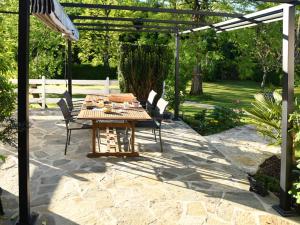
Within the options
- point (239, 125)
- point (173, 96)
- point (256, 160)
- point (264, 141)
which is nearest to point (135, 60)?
point (173, 96)

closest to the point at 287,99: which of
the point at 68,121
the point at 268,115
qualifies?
the point at 268,115

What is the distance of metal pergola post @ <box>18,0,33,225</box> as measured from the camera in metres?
3.46

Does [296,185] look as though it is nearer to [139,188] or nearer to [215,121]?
[139,188]

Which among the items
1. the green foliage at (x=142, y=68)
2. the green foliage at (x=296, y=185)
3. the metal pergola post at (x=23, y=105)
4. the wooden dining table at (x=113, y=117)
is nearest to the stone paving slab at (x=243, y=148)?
the green foliage at (x=296, y=185)

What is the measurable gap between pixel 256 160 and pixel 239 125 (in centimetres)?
367

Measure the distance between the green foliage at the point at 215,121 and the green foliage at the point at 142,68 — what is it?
5.13 ft

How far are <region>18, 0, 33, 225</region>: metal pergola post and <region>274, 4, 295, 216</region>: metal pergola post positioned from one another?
9.71 feet

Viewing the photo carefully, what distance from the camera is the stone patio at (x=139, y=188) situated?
169 inches

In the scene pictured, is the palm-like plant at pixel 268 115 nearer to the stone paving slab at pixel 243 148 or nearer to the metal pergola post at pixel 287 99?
the stone paving slab at pixel 243 148

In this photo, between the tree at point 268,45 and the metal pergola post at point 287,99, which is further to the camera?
the tree at point 268,45

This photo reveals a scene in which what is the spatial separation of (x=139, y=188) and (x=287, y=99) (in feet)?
7.88

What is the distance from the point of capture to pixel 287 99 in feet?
14.3

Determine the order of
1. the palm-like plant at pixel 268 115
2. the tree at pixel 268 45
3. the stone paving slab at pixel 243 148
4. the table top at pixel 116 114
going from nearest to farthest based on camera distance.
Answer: the palm-like plant at pixel 268 115 → the table top at pixel 116 114 → the stone paving slab at pixel 243 148 → the tree at pixel 268 45

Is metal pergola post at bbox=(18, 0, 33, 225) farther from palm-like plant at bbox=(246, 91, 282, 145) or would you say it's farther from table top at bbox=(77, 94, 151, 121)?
palm-like plant at bbox=(246, 91, 282, 145)
